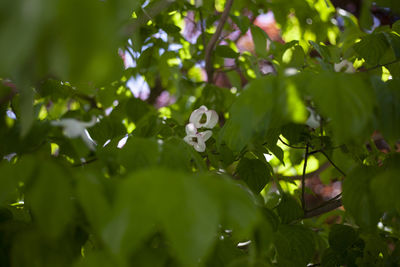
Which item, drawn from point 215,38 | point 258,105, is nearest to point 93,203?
point 258,105

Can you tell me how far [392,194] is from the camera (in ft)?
1.73

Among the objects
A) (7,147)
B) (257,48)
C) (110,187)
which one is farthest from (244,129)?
(257,48)

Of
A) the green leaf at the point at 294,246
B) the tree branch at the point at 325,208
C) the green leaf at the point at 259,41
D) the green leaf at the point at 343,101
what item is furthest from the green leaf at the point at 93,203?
the green leaf at the point at 259,41

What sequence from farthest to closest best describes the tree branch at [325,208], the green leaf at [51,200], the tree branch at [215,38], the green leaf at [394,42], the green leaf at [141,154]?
the tree branch at [215,38], the tree branch at [325,208], the green leaf at [394,42], the green leaf at [141,154], the green leaf at [51,200]

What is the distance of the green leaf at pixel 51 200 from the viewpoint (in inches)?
16.4

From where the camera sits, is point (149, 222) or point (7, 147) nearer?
point (149, 222)

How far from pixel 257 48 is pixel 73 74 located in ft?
3.00

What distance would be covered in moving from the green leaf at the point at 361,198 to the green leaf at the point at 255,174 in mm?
201

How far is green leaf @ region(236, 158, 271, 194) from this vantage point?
820 millimetres

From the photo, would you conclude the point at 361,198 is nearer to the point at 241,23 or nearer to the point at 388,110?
the point at 388,110

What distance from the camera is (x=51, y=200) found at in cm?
43

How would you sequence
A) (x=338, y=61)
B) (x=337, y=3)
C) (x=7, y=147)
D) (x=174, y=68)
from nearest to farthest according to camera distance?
1. (x=7, y=147)
2. (x=338, y=61)
3. (x=174, y=68)
4. (x=337, y=3)

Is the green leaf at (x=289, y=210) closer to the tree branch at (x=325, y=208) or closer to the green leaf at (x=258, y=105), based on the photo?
the tree branch at (x=325, y=208)

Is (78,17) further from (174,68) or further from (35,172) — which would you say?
(174,68)
